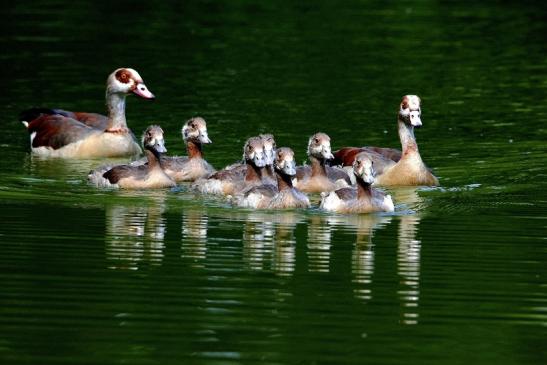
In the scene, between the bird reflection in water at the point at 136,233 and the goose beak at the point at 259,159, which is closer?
the bird reflection in water at the point at 136,233

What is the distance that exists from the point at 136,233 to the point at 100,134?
8.93m

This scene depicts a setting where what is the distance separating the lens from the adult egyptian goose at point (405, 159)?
22.2 m

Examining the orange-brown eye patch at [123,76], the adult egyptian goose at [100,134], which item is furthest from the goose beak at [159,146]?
the orange-brown eye patch at [123,76]

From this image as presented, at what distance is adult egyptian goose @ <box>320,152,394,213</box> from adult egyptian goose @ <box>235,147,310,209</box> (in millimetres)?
353

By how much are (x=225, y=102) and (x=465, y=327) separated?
16808mm

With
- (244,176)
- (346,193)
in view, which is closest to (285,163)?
(346,193)

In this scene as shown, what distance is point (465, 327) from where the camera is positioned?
43.9ft

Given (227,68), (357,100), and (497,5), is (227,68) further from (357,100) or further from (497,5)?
(497,5)

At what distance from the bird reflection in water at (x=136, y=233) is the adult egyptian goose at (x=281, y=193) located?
42.8 inches

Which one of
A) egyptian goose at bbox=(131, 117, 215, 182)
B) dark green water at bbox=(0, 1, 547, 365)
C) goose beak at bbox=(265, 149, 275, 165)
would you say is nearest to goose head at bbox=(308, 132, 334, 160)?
goose beak at bbox=(265, 149, 275, 165)

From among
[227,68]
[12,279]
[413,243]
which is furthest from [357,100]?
[12,279]

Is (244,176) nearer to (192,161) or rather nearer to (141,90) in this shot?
(192,161)

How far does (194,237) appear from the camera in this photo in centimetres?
1767

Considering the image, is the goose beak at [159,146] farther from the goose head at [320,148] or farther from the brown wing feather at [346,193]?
the brown wing feather at [346,193]
